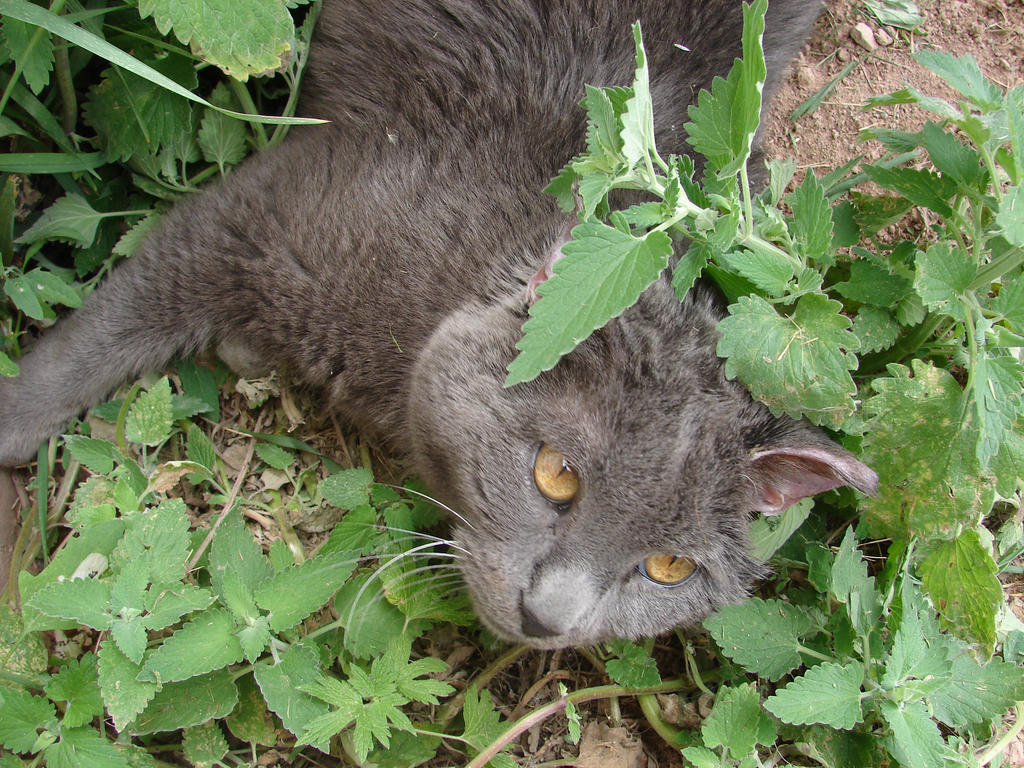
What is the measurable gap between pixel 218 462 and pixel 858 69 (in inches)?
103

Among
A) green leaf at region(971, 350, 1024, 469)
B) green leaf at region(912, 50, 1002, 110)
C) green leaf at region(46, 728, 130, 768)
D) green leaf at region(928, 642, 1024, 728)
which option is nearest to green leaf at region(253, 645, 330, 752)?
green leaf at region(46, 728, 130, 768)

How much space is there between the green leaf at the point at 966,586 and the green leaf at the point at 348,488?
1490 mm

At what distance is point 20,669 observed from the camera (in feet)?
6.87

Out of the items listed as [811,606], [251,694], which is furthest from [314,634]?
[811,606]

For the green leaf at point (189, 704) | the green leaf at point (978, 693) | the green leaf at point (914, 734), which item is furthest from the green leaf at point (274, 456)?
the green leaf at point (978, 693)

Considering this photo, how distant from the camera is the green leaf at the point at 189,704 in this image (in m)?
2.02

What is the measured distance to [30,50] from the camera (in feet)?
7.00

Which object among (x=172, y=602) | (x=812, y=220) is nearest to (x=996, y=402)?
(x=812, y=220)

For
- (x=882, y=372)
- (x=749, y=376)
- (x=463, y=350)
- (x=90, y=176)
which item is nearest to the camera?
(x=749, y=376)

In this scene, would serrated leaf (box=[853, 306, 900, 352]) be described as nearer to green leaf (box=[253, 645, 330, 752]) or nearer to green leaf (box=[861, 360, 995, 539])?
green leaf (box=[861, 360, 995, 539])

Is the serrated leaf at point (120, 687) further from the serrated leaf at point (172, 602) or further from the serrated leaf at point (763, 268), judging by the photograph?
the serrated leaf at point (763, 268)

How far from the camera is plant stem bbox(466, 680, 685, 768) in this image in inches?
85.0

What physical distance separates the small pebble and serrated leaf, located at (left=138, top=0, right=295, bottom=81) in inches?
86.6

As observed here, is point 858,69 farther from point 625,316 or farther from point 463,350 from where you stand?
point 463,350
